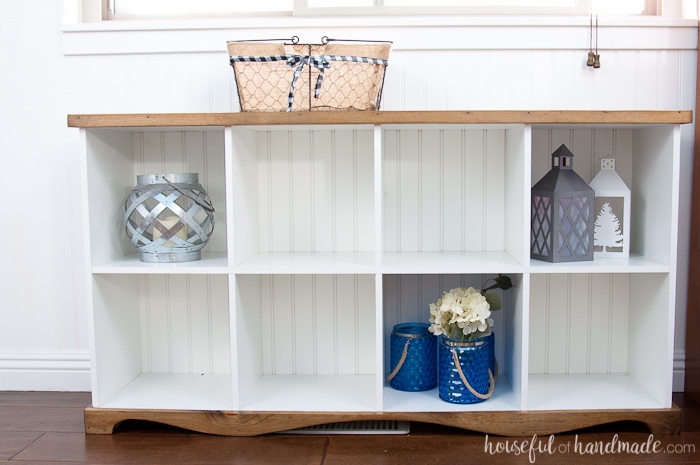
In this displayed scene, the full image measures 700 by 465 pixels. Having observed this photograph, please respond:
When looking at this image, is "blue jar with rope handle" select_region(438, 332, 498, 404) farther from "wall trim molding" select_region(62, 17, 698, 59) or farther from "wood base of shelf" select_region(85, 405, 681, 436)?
"wall trim molding" select_region(62, 17, 698, 59)

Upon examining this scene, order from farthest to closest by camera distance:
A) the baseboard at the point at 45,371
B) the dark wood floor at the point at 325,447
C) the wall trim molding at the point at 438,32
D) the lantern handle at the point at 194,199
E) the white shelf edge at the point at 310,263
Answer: the baseboard at the point at 45,371 < the wall trim molding at the point at 438,32 < the lantern handle at the point at 194,199 < the white shelf edge at the point at 310,263 < the dark wood floor at the point at 325,447

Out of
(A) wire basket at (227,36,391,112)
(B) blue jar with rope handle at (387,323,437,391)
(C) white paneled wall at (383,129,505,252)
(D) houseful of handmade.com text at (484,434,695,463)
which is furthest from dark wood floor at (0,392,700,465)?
(A) wire basket at (227,36,391,112)

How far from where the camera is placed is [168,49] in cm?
182

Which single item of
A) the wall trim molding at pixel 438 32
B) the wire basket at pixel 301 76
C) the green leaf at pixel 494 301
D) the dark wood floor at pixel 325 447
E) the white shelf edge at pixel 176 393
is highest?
the wall trim molding at pixel 438 32

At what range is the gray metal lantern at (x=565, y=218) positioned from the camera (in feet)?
5.16

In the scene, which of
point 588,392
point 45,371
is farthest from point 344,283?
point 45,371

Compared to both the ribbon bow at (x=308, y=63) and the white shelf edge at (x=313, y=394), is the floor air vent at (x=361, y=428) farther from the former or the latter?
the ribbon bow at (x=308, y=63)

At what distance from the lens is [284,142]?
182 cm

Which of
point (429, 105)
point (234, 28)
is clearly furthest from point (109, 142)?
point (429, 105)

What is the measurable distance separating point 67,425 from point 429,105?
4.24 feet

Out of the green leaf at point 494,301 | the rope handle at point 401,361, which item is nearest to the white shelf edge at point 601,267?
the green leaf at point 494,301

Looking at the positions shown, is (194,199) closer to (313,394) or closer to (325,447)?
(313,394)

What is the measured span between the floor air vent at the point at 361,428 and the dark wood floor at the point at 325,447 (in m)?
0.02

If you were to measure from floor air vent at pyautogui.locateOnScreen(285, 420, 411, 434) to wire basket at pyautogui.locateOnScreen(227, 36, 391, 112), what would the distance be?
0.79m
